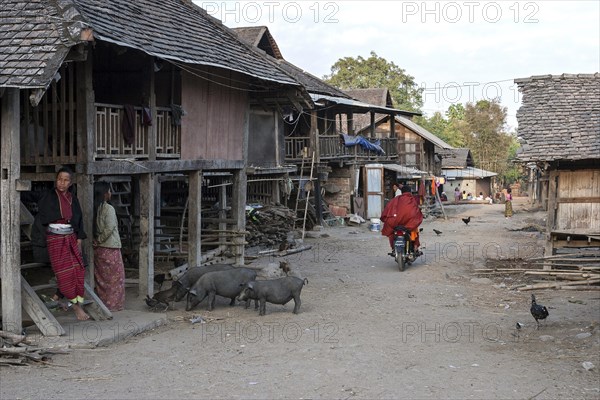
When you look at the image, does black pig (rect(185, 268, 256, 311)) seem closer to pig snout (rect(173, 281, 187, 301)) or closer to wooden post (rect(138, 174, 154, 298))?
pig snout (rect(173, 281, 187, 301))

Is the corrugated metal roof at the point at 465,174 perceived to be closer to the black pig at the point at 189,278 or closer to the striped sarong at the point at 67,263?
the black pig at the point at 189,278

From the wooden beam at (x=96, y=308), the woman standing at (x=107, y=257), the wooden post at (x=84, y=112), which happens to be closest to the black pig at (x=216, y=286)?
the woman standing at (x=107, y=257)

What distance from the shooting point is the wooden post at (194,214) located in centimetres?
1366

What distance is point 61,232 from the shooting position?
30.8 feet

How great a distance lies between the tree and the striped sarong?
166 feet

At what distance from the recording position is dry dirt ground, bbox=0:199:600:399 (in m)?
7.30

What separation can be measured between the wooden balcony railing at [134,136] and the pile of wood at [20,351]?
2.93 metres

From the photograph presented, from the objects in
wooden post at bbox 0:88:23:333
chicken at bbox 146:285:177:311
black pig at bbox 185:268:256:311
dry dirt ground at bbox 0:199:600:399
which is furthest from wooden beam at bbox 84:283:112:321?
black pig at bbox 185:268:256:311

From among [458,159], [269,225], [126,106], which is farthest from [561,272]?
[458,159]

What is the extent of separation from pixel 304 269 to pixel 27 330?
886 centimetres

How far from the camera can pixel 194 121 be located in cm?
1337

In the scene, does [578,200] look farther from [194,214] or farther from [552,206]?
[194,214]

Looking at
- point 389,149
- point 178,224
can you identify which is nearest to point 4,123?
point 178,224

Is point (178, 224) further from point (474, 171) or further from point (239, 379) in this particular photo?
point (474, 171)
